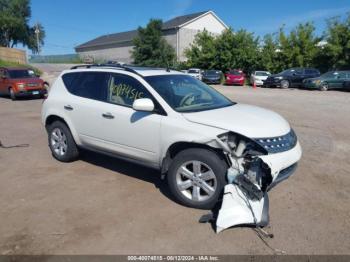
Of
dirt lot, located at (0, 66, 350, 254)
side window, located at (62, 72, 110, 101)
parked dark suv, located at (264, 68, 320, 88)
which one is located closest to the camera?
dirt lot, located at (0, 66, 350, 254)

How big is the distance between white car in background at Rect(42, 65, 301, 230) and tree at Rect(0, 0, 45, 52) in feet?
237

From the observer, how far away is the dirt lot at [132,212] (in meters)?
3.38

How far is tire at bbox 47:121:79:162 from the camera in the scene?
5738 mm

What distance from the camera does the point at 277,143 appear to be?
3994 millimetres

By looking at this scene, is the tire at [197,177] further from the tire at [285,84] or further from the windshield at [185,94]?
the tire at [285,84]

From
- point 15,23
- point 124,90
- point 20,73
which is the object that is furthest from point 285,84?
point 15,23

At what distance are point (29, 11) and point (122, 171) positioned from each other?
8212cm

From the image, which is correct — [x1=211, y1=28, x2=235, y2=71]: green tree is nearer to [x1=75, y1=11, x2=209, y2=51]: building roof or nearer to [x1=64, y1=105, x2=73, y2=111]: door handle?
[x1=75, y1=11, x2=209, y2=51]: building roof

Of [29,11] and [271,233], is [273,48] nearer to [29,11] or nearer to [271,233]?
[271,233]

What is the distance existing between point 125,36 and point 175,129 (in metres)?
63.6

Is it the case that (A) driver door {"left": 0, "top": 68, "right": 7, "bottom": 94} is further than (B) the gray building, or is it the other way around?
(B) the gray building

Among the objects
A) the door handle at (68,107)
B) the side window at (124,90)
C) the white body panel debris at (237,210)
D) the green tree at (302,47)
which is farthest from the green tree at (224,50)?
the white body panel debris at (237,210)

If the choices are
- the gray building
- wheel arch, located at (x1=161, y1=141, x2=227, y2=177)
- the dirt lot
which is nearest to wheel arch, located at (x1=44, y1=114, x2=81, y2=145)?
the dirt lot

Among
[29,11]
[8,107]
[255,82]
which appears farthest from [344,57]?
[29,11]
